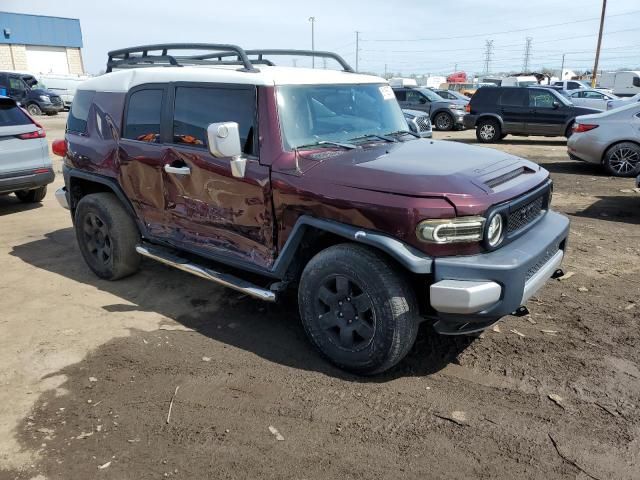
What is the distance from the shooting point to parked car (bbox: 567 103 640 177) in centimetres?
Answer: 983

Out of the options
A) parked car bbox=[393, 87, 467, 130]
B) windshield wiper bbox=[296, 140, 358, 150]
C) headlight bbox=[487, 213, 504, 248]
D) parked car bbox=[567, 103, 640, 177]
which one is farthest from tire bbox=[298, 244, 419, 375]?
parked car bbox=[393, 87, 467, 130]

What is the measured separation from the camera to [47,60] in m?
52.6

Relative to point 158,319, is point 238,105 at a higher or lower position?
higher

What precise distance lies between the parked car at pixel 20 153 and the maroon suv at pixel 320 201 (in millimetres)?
3095

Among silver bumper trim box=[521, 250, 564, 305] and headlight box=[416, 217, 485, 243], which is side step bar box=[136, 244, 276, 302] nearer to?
headlight box=[416, 217, 485, 243]

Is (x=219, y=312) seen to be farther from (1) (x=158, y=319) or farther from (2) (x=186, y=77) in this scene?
(2) (x=186, y=77)

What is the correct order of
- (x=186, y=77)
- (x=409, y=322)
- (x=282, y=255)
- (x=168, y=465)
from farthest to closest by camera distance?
1. (x=186, y=77)
2. (x=282, y=255)
3. (x=409, y=322)
4. (x=168, y=465)

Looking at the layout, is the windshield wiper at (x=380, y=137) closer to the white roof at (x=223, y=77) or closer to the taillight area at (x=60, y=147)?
the white roof at (x=223, y=77)

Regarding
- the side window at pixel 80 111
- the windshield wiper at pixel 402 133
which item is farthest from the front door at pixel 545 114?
the side window at pixel 80 111

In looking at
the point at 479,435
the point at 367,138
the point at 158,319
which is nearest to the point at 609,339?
the point at 479,435

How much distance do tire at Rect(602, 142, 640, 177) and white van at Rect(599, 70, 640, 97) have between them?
25.1 m

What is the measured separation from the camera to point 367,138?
408 centimetres

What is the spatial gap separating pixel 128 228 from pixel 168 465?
2.77m

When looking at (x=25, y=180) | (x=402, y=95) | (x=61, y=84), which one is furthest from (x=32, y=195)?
(x=61, y=84)
